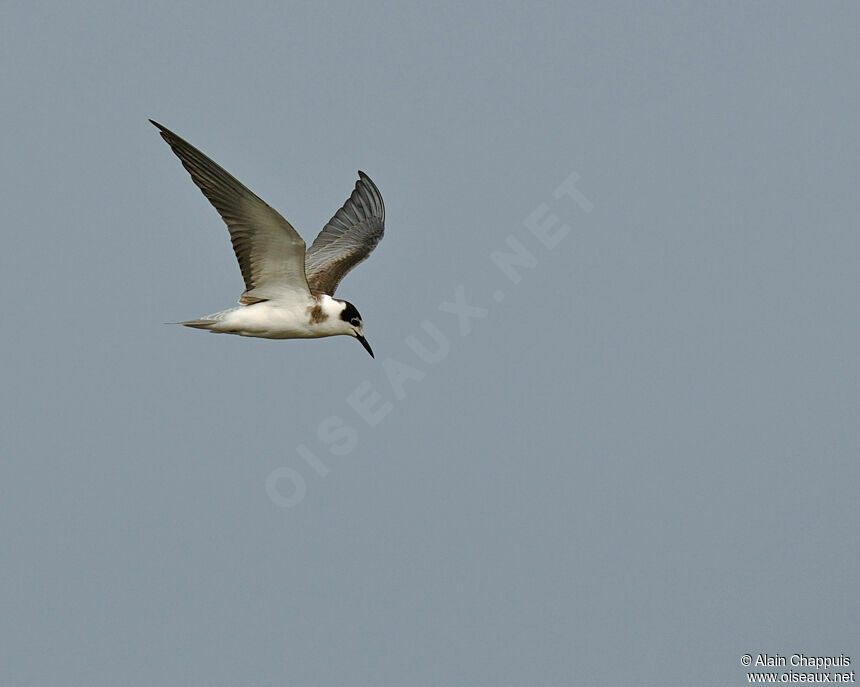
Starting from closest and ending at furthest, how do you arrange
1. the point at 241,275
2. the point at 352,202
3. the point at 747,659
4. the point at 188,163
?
the point at 188,163
the point at 241,275
the point at 747,659
the point at 352,202

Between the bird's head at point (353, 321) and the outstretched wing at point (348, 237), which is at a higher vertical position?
the outstretched wing at point (348, 237)

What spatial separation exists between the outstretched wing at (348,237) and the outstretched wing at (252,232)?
2.27 meters

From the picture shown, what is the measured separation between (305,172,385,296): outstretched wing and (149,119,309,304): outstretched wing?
2.27 metres

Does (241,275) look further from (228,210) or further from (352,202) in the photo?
(352,202)

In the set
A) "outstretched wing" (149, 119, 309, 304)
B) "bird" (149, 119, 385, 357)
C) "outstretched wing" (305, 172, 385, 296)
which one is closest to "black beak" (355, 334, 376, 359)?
"bird" (149, 119, 385, 357)

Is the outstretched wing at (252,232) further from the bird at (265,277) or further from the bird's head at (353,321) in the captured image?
the bird's head at (353,321)

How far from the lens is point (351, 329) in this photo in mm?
15273

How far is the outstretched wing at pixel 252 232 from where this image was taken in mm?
12906

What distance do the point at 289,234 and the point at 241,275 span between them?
1.09 metres

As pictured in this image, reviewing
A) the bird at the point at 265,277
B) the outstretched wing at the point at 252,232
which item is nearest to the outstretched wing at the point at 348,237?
the bird at the point at 265,277

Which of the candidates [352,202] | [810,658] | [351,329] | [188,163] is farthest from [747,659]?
[188,163]

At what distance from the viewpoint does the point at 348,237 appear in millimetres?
18516

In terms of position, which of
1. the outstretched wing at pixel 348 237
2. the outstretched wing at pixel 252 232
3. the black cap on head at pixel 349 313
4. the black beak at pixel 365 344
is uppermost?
the outstretched wing at pixel 348 237

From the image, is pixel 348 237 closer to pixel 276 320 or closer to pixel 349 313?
pixel 349 313
